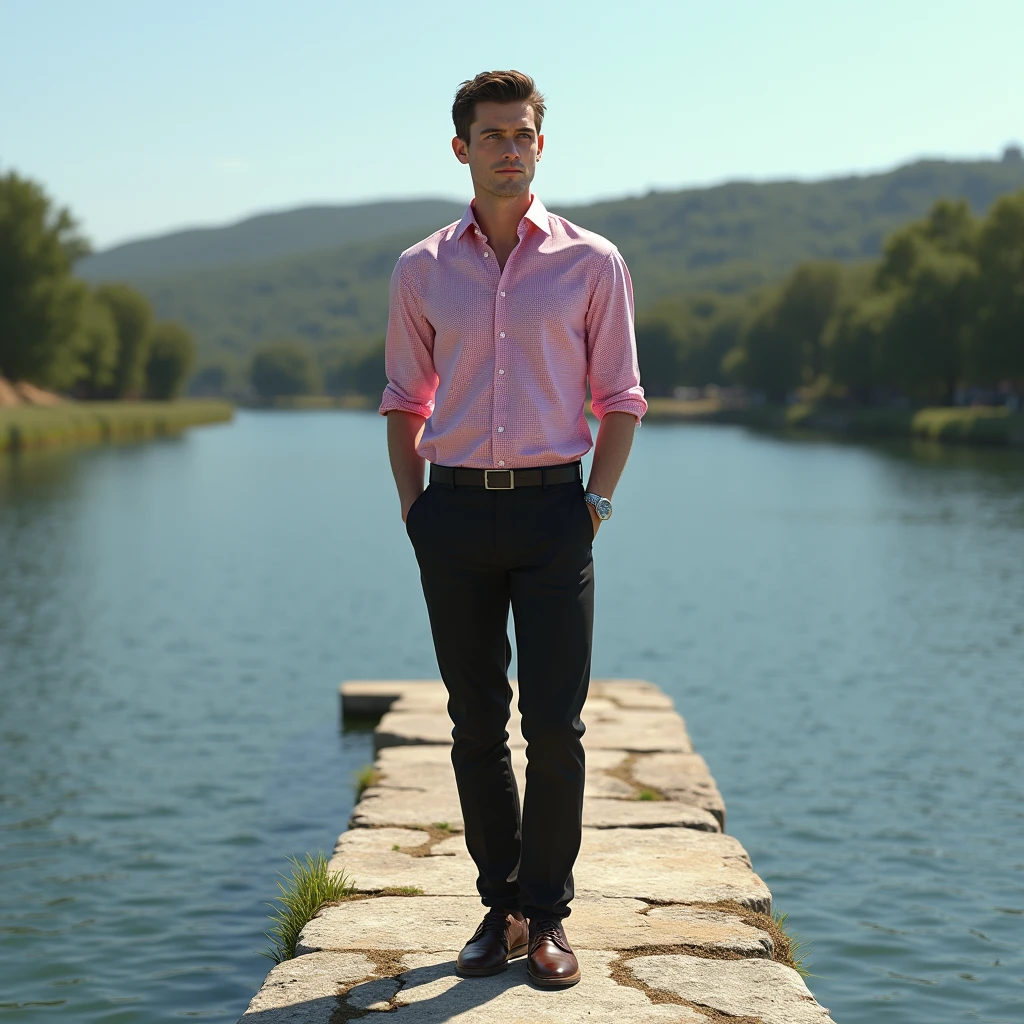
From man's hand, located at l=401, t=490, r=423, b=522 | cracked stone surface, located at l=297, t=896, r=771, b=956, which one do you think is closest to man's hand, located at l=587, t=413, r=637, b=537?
man's hand, located at l=401, t=490, r=423, b=522

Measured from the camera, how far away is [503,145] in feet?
13.5

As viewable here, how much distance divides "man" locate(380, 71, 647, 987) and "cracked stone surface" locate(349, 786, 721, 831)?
6.71ft

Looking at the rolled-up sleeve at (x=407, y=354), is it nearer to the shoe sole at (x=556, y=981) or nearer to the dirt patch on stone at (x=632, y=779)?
the shoe sole at (x=556, y=981)

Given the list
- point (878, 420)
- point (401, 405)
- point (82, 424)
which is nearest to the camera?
point (401, 405)

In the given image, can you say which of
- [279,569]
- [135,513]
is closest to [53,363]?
[135,513]

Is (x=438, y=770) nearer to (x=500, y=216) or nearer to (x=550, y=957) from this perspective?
(x=550, y=957)

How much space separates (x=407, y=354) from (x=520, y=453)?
52 cm

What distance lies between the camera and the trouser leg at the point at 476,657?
13.6 ft

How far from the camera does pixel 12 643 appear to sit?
52.0ft

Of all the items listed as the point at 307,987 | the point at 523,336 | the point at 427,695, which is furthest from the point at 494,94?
the point at 427,695

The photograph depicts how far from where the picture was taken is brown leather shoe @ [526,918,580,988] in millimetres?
4117

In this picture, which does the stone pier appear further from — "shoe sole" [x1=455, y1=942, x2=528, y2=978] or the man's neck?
the man's neck

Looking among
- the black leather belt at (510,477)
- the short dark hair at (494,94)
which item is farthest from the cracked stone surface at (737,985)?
the short dark hair at (494,94)

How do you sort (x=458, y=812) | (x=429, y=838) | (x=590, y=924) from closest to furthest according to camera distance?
(x=590, y=924) → (x=429, y=838) → (x=458, y=812)
